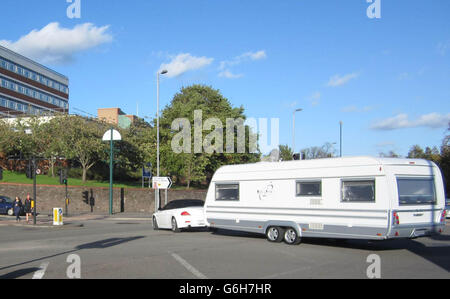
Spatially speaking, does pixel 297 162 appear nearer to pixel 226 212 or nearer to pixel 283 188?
pixel 283 188

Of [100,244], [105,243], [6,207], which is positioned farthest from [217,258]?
[6,207]

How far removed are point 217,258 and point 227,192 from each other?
18.6 feet

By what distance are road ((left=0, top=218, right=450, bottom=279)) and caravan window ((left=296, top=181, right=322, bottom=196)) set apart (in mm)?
1720

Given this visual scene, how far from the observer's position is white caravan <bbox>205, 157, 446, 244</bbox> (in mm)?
12727

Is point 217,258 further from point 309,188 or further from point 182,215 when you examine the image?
point 182,215

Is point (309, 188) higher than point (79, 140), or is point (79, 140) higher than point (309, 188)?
point (79, 140)

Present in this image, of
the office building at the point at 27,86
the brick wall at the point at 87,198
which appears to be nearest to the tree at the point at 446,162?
the brick wall at the point at 87,198

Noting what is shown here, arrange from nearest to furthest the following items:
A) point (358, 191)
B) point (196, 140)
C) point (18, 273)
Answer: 1. point (18, 273)
2. point (358, 191)
3. point (196, 140)

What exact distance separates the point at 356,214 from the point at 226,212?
5.75 meters

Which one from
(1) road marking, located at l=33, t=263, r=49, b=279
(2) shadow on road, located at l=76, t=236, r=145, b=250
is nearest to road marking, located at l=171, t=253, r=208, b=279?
(1) road marking, located at l=33, t=263, r=49, b=279

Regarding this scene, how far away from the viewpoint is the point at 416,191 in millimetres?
13188

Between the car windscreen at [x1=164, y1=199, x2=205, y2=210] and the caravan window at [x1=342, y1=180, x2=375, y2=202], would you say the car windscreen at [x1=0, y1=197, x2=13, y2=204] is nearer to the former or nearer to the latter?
the car windscreen at [x1=164, y1=199, x2=205, y2=210]

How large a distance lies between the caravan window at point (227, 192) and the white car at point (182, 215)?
7.29 ft

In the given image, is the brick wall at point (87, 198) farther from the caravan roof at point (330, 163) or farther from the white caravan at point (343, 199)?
the white caravan at point (343, 199)
